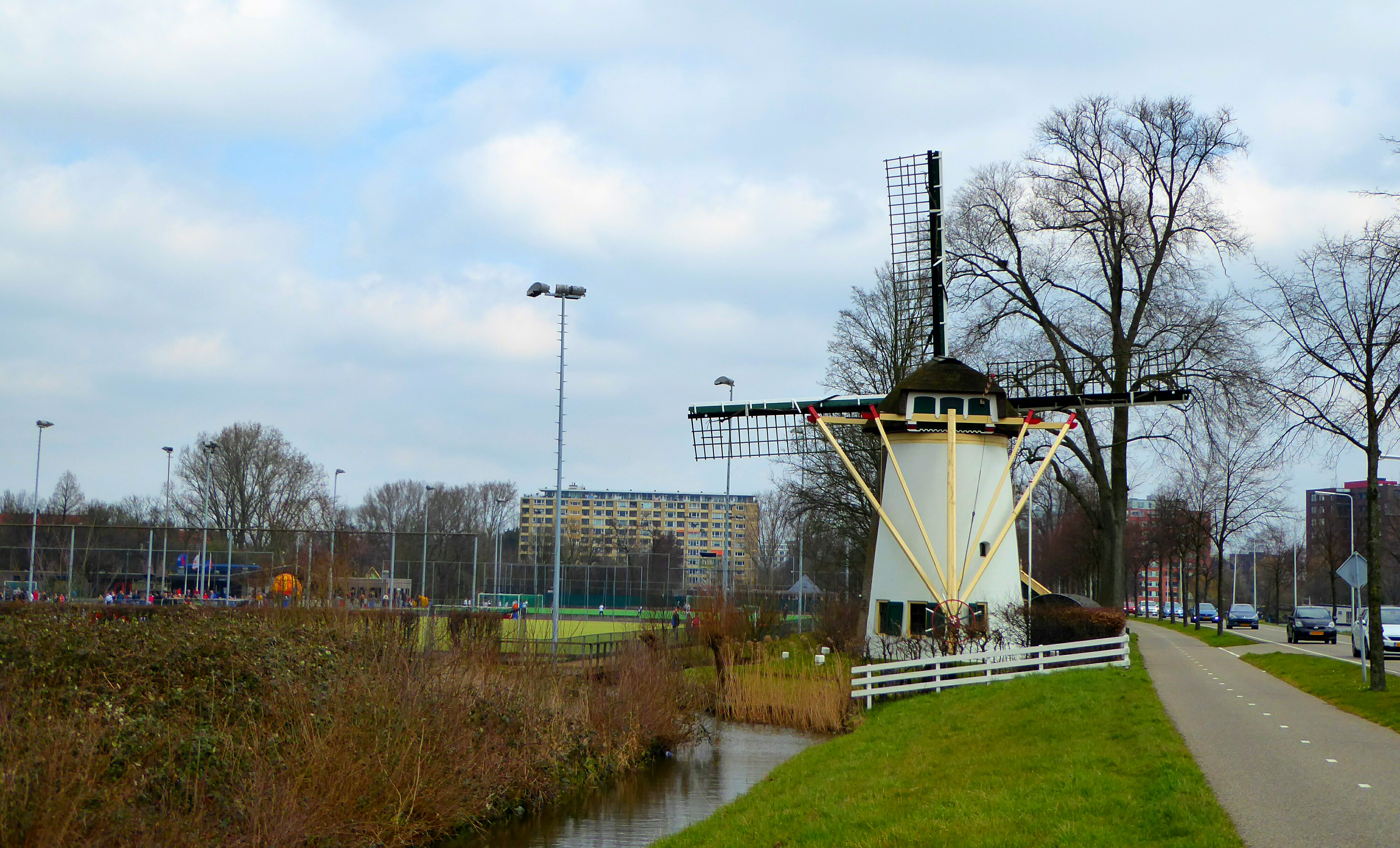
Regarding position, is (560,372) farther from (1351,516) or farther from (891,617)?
(1351,516)

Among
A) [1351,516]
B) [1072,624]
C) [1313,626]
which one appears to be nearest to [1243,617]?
[1351,516]

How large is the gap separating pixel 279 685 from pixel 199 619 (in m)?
2.87

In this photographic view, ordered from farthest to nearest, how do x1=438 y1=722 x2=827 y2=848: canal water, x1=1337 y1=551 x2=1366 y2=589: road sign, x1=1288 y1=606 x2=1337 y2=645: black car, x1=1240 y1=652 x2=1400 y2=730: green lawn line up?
x1=1288 y1=606 x2=1337 y2=645: black car
x1=1337 y1=551 x2=1366 y2=589: road sign
x1=1240 y1=652 x2=1400 y2=730: green lawn
x1=438 y1=722 x2=827 y2=848: canal water

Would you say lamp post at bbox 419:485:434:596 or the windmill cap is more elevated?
the windmill cap

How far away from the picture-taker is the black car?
1778 inches

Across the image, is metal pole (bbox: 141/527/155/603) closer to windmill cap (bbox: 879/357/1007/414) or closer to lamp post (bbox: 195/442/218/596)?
lamp post (bbox: 195/442/218/596)

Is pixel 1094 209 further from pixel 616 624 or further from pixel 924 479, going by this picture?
pixel 616 624

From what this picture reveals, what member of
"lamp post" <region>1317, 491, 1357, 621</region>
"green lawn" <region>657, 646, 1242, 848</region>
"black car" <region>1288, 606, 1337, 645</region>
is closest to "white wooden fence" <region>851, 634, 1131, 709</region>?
"green lawn" <region>657, 646, 1242, 848</region>

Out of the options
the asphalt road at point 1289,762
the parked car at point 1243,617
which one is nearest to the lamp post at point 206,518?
the asphalt road at point 1289,762

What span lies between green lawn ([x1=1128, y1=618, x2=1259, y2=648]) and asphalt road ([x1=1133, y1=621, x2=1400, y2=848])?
21.4 meters

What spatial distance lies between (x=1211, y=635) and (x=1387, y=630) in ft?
54.5

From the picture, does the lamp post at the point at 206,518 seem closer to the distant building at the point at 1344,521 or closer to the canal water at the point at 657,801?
the canal water at the point at 657,801

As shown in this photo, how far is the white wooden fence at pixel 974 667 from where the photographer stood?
2598 cm

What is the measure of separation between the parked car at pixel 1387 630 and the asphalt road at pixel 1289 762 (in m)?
5.26
